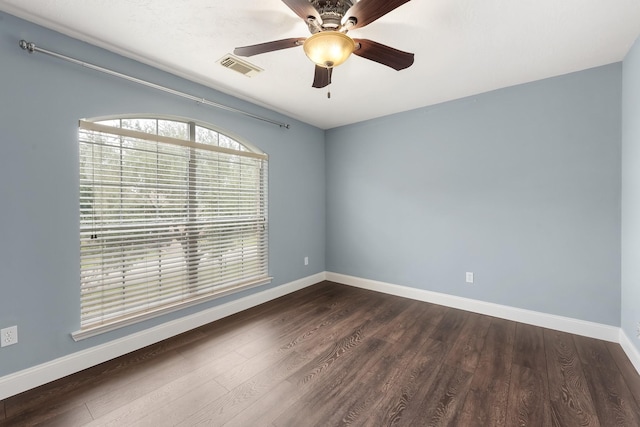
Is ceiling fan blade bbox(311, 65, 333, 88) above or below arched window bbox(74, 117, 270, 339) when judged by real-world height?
above

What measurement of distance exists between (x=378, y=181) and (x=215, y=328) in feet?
9.25

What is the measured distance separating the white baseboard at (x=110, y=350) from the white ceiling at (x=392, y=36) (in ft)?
7.54

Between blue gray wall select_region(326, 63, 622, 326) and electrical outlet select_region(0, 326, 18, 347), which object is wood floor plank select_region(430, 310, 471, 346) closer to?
blue gray wall select_region(326, 63, 622, 326)

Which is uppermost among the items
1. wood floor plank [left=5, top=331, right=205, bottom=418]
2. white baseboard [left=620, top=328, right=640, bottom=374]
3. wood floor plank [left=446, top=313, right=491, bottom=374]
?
white baseboard [left=620, top=328, right=640, bottom=374]

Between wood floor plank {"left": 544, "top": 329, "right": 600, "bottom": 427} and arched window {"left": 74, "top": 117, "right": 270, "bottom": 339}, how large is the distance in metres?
2.86

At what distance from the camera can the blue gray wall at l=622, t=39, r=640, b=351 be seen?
2059mm

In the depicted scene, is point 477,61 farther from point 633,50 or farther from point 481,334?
point 481,334

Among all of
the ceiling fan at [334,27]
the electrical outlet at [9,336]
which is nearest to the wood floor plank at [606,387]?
the ceiling fan at [334,27]

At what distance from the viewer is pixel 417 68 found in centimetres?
248

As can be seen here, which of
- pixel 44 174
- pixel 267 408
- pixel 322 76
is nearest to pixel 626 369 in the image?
pixel 267 408

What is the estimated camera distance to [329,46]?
154cm

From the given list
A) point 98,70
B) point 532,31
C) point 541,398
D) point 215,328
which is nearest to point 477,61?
point 532,31

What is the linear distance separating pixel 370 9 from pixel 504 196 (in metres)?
2.52

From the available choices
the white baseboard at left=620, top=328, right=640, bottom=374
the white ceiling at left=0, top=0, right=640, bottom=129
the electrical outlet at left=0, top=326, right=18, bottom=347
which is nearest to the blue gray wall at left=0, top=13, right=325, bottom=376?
the electrical outlet at left=0, top=326, right=18, bottom=347
